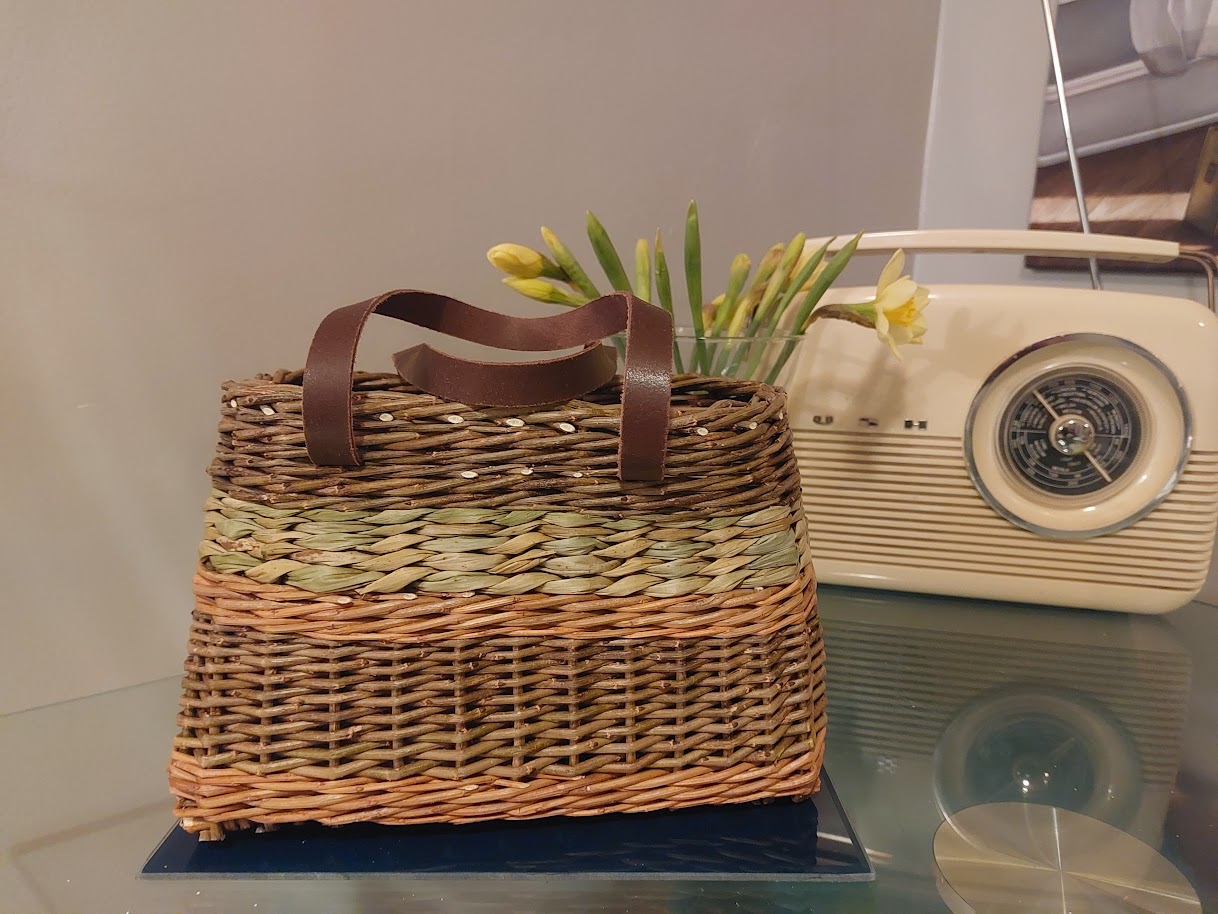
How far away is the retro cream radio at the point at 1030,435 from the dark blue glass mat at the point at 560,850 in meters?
0.39

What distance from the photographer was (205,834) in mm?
448

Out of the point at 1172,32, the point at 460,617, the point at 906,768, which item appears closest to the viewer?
the point at 460,617

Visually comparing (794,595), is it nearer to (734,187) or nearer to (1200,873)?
(1200,873)

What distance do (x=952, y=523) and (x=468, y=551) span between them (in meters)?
0.54

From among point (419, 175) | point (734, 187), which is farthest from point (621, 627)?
point (734, 187)

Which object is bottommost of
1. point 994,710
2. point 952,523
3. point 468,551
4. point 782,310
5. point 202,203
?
point 994,710

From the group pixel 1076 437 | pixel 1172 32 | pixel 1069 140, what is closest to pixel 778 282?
pixel 1076 437

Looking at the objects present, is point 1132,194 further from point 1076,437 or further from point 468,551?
point 468,551

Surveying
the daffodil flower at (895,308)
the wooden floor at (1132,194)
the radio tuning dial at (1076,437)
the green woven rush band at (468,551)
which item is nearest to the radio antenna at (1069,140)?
the wooden floor at (1132,194)

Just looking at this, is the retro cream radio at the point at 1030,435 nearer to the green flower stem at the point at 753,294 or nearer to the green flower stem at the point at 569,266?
the green flower stem at the point at 753,294

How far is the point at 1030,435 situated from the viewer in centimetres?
74

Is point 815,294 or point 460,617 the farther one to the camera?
point 815,294

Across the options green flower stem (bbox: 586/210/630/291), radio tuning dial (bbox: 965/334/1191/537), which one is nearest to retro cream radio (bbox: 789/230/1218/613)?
radio tuning dial (bbox: 965/334/1191/537)

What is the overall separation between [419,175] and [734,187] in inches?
15.9
